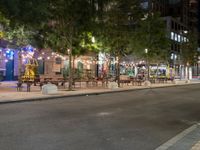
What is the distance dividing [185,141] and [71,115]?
19.0 feet

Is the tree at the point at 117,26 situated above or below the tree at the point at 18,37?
above

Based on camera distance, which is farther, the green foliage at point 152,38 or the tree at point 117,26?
the green foliage at point 152,38

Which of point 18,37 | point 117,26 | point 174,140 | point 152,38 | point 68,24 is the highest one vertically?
point 117,26

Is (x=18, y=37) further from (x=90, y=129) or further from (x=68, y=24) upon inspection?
(x=90, y=129)

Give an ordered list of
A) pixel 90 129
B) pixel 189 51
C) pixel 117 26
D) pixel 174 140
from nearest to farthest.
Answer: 1. pixel 174 140
2. pixel 90 129
3. pixel 117 26
4. pixel 189 51

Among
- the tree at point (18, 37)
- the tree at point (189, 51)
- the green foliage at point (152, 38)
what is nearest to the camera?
the tree at point (18, 37)

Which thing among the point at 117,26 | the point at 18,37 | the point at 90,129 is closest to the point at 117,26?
the point at 117,26

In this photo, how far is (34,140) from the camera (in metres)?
9.33

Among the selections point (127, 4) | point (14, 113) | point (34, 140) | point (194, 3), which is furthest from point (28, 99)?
point (194, 3)

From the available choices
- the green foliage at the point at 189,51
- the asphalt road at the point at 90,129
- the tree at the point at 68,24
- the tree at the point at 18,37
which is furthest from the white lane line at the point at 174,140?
the green foliage at the point at 189,51

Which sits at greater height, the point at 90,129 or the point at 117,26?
the point at 117,26

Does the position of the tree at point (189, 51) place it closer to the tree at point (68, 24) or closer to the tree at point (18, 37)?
the tree at point (68, 24)

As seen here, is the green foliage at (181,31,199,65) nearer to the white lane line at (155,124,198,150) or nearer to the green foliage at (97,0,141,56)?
the green foliage at (97,0,141,56)

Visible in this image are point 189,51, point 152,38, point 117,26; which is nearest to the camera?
point 117,26
